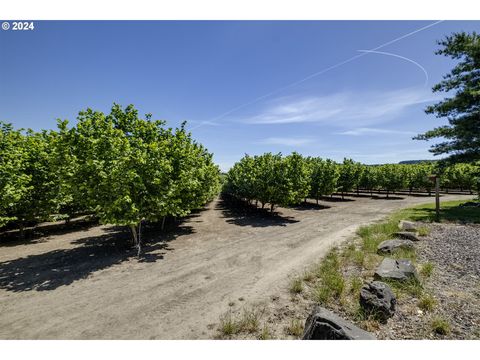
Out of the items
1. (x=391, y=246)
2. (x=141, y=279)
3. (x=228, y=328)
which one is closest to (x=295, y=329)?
(x=228, y=328)

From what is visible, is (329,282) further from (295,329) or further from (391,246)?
(391,246)

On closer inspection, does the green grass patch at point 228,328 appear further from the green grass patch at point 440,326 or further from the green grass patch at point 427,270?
the green grass patch at point 427,270

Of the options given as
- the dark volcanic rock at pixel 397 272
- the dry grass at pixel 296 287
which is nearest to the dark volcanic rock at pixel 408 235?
the dark volcanic rock at pixel 397 272

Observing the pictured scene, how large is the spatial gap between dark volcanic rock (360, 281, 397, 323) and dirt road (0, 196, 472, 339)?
10.3 feet

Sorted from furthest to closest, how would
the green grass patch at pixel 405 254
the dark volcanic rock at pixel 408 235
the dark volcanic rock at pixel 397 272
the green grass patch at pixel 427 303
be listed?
1. the dark volcanic rock at pixel 408 235
2. the green grass patch at pixel 405 254
3. the dark volcanic rock at pixel 397 272
4. the green grass patch at pixel 427 303

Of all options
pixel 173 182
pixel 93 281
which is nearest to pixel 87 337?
pixel 93 281

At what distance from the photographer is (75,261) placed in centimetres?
1302

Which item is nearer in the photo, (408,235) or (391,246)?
(391,246)

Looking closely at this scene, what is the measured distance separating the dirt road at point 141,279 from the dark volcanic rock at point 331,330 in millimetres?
2939

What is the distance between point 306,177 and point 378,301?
68.6ft

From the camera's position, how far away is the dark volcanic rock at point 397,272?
8.25 meters

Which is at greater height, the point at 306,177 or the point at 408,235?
the point at 306,177

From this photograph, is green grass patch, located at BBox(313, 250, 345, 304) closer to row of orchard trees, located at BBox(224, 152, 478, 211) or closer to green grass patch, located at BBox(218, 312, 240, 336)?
green grass patch, located at BBox(218, 312, 240, 336)

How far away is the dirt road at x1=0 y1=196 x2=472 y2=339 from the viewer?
7059 mm
